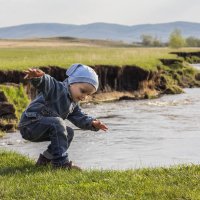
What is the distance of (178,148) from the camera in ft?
54.4

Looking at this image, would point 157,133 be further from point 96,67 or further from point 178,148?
point 96,67

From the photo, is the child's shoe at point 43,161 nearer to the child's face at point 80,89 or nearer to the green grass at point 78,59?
the child's face at point 80,89

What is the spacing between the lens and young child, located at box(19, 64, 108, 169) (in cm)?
934

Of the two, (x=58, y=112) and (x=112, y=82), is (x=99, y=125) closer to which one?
(x=58, y=112)

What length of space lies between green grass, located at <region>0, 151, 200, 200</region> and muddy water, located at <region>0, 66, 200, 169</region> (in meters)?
3.80

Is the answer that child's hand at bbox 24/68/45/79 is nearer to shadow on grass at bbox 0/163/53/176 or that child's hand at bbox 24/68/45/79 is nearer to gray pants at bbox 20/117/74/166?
gray pants at bbox 20/117/74/166

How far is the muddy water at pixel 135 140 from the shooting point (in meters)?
14.3

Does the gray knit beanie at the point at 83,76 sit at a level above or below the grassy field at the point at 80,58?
above

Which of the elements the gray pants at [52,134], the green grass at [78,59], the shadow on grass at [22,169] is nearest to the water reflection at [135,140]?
the gray pants at [52,134]

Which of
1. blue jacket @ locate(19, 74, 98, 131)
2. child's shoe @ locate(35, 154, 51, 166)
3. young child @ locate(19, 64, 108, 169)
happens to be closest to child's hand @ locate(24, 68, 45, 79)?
blue jacket @ locate(19, 74, 98, 131)

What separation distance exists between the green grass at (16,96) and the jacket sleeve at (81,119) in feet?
43.5

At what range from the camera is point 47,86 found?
909 centimetres

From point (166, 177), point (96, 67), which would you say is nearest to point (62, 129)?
point (166, 177)

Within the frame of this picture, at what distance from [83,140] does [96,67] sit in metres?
19.0
